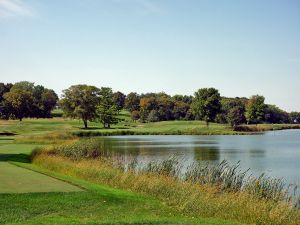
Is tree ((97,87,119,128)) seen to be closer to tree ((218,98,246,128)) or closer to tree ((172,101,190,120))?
tree ((218,98,246,128))

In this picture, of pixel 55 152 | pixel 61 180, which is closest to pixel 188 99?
pixel 55 152

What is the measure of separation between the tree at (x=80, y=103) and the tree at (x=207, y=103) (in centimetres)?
2627

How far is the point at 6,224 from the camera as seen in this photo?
44.5ft

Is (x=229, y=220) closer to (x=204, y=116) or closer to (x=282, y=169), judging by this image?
(x=282, y=169)

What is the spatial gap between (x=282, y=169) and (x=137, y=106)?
469 ft

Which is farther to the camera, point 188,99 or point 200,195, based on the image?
point 188,99

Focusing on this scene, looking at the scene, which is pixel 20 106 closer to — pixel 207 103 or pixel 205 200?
pixel 207 103

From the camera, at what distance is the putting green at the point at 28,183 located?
18381 millimetres

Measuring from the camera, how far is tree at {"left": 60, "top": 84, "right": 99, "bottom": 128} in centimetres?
11083

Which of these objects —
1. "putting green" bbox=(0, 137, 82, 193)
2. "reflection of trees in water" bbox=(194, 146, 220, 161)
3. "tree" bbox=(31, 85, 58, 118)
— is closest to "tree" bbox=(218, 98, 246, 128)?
"tree" bbox=(31, 85, 58, 118)

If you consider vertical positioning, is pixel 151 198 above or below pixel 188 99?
below

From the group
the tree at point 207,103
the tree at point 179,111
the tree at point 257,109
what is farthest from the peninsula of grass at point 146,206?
the tree at point 179,111

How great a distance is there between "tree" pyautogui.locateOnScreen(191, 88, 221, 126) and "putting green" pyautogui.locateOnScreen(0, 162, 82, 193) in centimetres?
9295

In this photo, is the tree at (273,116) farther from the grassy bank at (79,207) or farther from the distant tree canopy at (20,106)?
the grassy bank at (79,207)
